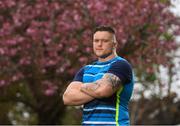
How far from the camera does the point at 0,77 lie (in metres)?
16.7

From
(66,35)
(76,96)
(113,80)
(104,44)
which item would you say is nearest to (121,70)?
(113,80)

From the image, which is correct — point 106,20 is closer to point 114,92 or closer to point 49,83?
point 49,83

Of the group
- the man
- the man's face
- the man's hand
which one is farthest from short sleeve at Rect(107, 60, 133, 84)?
the man's hand

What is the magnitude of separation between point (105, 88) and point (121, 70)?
22 cm

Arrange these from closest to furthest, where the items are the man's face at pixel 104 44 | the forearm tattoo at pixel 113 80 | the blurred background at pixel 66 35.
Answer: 1. the forearm tattoo at pixel 113 80
2. the man's face at pixel 104 44
3. the blurred background at pixel 66 35

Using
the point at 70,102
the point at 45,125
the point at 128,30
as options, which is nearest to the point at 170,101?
the point at 45,125

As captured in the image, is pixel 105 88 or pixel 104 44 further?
pixel 104 44

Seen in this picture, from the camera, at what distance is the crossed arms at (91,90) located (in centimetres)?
513

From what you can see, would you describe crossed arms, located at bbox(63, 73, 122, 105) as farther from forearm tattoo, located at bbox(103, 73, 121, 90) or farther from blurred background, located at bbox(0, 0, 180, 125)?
blurred background, located at bbox(0, 0, 180, 125)

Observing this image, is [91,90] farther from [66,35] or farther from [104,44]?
[66,35]

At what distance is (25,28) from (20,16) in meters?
0.72

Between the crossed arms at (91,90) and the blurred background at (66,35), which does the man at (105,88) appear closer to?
the crossed arms at (91,90)

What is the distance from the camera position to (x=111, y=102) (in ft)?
16.9

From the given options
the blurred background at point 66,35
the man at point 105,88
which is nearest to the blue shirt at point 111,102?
the man at point 105,88
